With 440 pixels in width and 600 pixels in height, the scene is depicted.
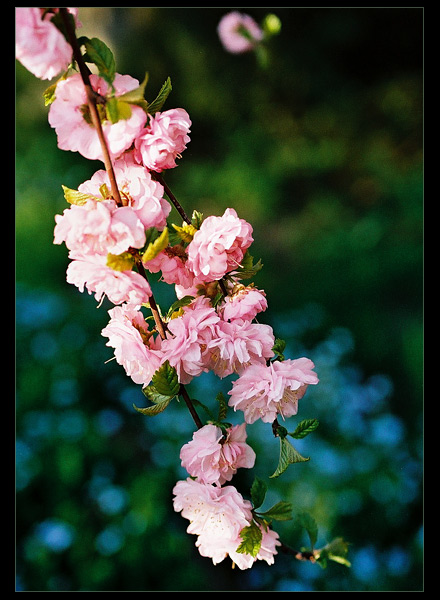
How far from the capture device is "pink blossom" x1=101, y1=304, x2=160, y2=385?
0.60 m

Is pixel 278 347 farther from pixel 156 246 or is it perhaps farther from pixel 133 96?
pixel 133 96

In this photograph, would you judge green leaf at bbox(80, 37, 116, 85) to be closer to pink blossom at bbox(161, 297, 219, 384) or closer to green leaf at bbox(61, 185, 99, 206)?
green leaf at bbox(61, 185, 99, 206)

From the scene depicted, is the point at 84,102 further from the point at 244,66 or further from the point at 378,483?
the point at 244,66

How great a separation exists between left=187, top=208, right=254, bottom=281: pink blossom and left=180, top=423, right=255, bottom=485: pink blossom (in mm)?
159

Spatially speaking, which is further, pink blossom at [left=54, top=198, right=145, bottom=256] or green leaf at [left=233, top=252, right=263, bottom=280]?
green leaf at [left=233, top=252, right=263, bottom=280]

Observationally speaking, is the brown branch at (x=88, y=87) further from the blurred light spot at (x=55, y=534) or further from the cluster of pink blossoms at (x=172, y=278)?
the blurred light spot at (x=55, y=534)

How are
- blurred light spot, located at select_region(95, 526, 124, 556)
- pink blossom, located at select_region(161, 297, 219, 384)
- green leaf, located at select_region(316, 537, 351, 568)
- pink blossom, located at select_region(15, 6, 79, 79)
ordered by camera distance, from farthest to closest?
blurred light spot, located at select_region(95, 526, 124, 556) → green leaf, located at select_region(316, 537, 351, 568) → pink blossom, located at select_region(161, 297, 219, 384) → pink blossom, located at select_region(15, 6, 79, 79)

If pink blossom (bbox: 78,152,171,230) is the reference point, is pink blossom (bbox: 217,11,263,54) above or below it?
above

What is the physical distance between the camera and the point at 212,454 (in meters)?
0.61

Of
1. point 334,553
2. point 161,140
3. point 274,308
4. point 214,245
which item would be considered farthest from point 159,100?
point 274,308

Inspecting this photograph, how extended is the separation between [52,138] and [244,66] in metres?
0.71

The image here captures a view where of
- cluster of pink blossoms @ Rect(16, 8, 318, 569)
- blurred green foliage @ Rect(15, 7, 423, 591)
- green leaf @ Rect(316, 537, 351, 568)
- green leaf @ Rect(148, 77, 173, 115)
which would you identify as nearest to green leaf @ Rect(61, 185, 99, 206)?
cluster of pink blossoms @ Rect(16, 8, 318, 569)

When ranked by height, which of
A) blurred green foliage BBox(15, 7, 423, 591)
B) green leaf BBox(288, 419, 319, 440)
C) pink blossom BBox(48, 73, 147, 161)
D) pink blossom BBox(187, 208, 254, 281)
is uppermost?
blurred green foliage BBox(15, 7, 423, 591)

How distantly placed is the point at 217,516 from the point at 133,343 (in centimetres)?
20
